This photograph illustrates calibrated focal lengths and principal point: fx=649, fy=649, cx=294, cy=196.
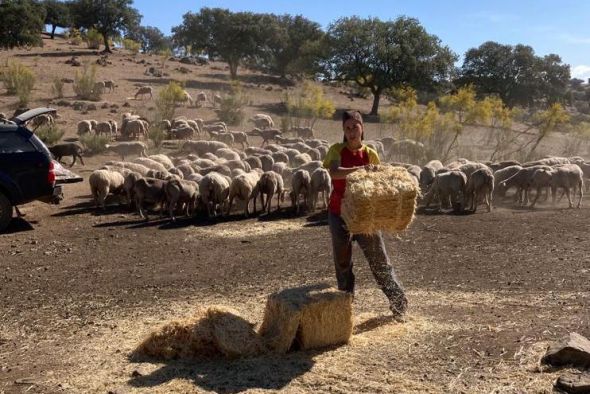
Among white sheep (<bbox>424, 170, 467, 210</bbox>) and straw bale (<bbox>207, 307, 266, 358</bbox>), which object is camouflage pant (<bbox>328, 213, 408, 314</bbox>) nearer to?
straw bale (<bbox>207, 307, 266, 358</bbox>)

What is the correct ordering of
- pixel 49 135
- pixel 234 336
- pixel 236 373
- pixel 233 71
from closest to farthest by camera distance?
pixel 236 373 < pixel 234 336 < pixel 49 135 < pixel 233 71

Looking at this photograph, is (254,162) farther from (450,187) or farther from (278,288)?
(278,288)

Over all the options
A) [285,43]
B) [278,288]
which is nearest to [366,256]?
[278,288]

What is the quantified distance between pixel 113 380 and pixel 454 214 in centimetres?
1080

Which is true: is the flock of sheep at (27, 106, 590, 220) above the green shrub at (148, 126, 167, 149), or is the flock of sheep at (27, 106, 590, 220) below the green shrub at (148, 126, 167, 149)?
below

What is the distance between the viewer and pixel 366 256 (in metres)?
6.88

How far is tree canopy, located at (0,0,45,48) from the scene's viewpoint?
43.0 m

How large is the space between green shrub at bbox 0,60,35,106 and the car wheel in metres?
21.2

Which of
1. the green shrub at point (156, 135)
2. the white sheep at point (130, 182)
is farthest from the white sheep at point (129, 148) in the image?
the white sheep at point (130, 182)

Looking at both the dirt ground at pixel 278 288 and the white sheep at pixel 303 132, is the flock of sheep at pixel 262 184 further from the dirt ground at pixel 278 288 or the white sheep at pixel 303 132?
the white sheep at pixel 303 132

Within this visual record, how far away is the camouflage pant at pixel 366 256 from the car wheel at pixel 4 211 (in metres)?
8.43

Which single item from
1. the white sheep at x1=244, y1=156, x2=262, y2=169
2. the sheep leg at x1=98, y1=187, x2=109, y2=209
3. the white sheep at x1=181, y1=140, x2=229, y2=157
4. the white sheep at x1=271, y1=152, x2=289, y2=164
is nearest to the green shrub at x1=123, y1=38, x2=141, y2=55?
the white sheep at x1=181, y1=140, x2=229, y2=157

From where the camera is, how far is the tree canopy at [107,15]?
193 feet

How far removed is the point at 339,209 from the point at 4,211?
871 cm
